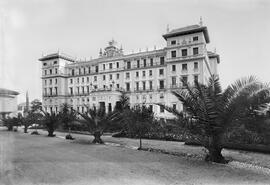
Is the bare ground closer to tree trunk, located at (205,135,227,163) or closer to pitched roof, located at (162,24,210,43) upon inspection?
tree trunk, located at (205,135,227,163)

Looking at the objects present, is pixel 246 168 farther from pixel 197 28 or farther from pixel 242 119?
pixel 197 28

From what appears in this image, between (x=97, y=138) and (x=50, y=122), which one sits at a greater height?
(x=50, y=122)

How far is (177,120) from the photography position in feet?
34.9

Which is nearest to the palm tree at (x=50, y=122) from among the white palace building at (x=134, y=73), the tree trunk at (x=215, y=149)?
the white palace building at (x=134, y=73)

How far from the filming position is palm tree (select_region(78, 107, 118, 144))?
1658 centimetres

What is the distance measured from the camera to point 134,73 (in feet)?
183

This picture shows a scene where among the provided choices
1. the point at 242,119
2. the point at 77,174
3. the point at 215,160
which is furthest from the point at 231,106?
the point at 77,174

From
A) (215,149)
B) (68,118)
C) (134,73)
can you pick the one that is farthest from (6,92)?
(134,73)

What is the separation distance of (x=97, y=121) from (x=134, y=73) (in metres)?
39.7

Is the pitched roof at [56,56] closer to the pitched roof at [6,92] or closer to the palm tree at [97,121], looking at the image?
the palm tree at [97,121]

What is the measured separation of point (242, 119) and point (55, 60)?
65.6 m

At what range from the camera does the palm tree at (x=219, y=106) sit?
30.7ft

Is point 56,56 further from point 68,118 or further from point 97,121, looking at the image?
point 97,121

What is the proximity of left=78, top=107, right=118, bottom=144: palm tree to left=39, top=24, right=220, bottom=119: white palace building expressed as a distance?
70.7ft
